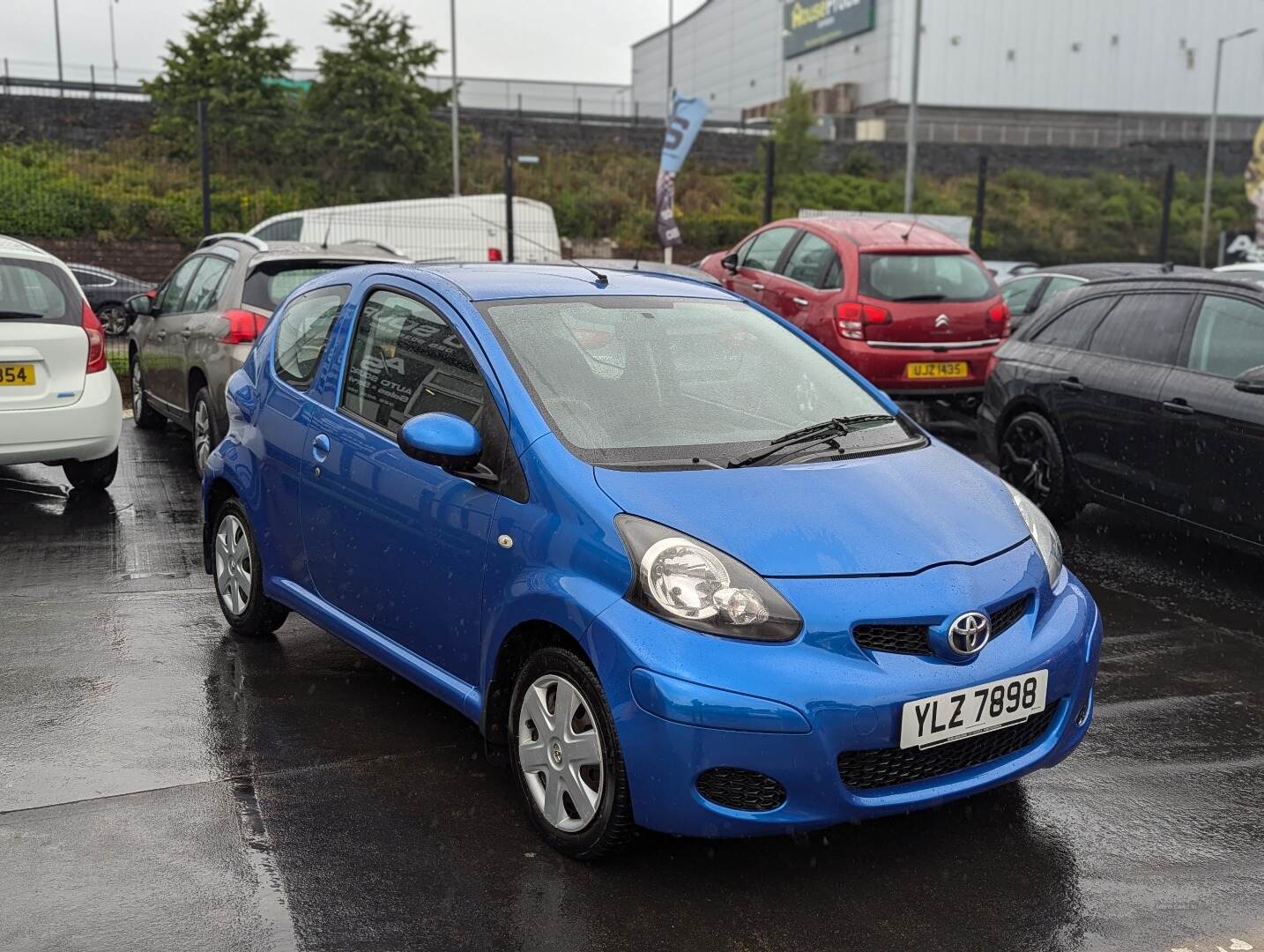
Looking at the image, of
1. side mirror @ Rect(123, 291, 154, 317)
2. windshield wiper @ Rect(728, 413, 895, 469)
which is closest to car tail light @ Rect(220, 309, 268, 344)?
side mirror @ Rect(123, 291, 154, 317)

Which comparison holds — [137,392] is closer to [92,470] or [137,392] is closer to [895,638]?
[92,470]

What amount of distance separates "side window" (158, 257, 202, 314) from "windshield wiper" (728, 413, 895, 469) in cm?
634

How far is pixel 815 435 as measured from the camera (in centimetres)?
425

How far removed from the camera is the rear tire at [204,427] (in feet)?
27.3

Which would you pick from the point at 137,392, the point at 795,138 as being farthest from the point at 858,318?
the point at 795,138

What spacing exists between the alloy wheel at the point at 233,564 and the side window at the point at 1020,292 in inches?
390

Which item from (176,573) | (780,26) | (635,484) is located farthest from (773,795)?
(780,26)

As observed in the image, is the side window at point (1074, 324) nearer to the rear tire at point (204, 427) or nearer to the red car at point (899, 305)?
the red car at point (899, 305)

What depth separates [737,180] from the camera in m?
36.1

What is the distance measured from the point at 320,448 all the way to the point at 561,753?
1660 mm

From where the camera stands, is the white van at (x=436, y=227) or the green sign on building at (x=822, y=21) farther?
the green sign on building at (x=822, y=21)

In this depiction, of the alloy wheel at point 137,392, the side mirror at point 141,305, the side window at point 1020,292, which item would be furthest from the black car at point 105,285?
the side window at point 1020,292

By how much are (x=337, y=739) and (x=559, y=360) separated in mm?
1511

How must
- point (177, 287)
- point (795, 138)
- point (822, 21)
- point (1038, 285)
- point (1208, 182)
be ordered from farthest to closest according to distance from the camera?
point (822, 21) < point (795, 138) < point (1208, 182) < point (1038, 285) < point (177, 287)
